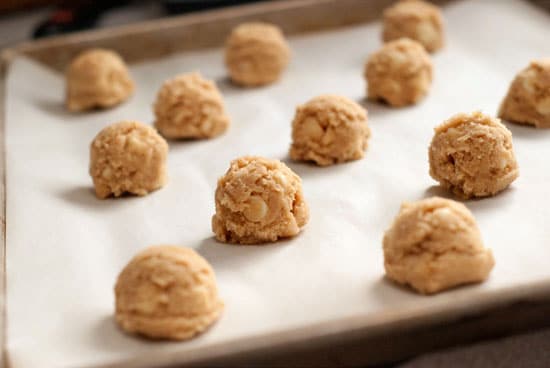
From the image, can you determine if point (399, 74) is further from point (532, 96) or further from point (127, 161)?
point (127, 161)

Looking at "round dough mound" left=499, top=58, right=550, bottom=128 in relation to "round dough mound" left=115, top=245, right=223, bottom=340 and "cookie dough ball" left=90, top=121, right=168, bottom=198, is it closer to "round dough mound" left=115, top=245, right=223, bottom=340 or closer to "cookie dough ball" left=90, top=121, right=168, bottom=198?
"cookie dough ball" left=90, top=121, right=168, bottom=198

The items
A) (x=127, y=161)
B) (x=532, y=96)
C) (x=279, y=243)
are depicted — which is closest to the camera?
(x=279, y=243)

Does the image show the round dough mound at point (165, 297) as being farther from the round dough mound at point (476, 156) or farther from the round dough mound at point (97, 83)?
the round dough mound at point (97, 83)

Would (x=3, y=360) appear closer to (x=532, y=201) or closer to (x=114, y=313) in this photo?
(x=114, y=313)

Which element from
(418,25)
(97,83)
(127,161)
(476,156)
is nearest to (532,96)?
(476,156)

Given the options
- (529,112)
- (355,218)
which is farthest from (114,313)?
(529,112)

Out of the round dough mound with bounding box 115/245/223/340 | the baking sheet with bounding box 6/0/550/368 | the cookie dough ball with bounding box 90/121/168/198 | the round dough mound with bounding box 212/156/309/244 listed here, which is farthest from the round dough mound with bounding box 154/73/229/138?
the round dough mound with bounding box 115/245/223/340

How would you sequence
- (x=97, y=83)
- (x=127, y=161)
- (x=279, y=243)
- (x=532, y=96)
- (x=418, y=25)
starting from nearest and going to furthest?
(x=279, y=243) < (x=127, y=161) < (x=532, y=96) < (x=97, y=83) < (x=418, y=25)
